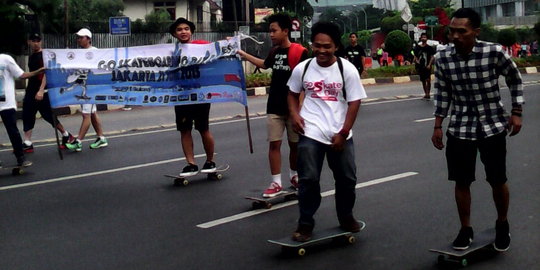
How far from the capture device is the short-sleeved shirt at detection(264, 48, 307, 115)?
7.68 m

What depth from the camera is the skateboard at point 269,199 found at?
770cm

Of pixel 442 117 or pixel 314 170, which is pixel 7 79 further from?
pixel 442 117

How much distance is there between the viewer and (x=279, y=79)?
7.75 metres

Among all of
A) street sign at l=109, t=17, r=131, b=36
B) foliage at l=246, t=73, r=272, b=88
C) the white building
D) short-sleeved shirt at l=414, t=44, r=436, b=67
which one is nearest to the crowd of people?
short-sleeved shirt at l=414, t=44, r=436, b=67

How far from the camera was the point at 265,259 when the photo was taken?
6035 millimetres

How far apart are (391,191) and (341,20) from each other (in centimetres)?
10431

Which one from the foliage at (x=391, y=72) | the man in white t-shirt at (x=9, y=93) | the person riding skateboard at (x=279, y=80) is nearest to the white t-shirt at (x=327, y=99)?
the person riding skateboard at (x=279, y=80)

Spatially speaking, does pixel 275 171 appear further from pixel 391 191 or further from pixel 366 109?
pixel 366 109

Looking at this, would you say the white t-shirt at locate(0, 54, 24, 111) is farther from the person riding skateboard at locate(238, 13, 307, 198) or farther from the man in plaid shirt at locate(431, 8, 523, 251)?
the man in plaid shirt at locate(431, 8, 523, 251)

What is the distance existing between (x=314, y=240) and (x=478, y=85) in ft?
5.16

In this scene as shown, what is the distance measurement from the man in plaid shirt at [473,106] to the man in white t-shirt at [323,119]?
69 centimetres

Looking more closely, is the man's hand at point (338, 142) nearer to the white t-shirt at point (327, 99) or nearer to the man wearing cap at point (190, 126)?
the white t-shirt at point (327, 99)

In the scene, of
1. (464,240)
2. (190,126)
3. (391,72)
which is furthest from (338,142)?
(391,72)

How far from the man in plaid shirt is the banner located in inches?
156
